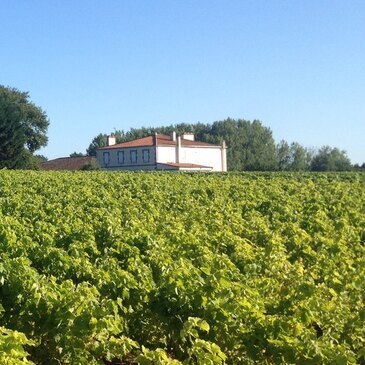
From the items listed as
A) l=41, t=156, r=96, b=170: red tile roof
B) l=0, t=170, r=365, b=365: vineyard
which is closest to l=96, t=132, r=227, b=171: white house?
l=41, t=156, r=96, b=170: red tile roof

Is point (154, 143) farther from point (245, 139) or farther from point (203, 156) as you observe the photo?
point (245, 139)

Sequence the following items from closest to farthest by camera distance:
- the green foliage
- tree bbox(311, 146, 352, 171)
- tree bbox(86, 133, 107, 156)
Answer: the green foliage → tree bbox(311, 146, 352, 171) → tree bbox(86, 133, 107, 156)

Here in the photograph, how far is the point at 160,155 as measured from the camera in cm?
7200

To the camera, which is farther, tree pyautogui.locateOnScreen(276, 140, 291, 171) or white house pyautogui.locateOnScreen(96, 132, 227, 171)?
tree pyautogui.locateOnScreen(276, 140, 291, 171)

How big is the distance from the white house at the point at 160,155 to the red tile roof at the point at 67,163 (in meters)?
3.13

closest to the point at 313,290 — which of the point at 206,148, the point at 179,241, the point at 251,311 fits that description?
the point at 251,311

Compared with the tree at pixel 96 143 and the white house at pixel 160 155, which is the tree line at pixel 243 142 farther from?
the white house at pixel 160 155

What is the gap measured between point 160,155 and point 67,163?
16.1 metres

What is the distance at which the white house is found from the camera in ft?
236

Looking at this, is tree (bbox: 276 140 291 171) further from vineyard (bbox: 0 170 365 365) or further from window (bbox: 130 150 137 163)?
vineyard (bbox: 0 170 365 365)

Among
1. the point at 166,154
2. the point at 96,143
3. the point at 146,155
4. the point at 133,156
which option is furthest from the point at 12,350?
the point at 96,143

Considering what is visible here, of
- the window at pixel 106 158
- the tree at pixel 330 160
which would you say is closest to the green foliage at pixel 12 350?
the window at pixel 106 158

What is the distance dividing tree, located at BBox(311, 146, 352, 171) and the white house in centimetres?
1651

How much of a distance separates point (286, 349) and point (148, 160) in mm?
68283
